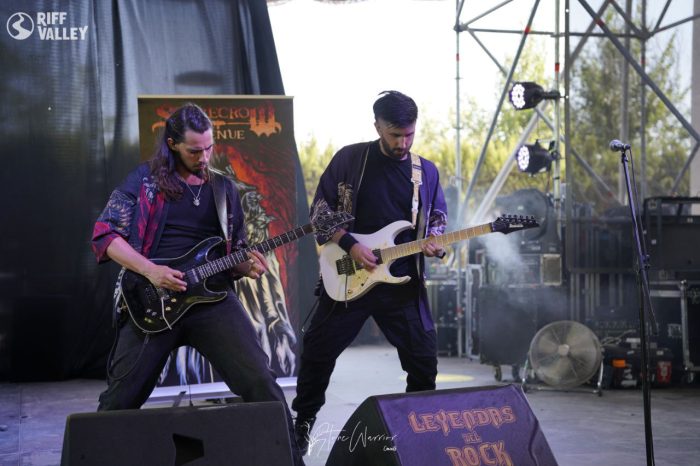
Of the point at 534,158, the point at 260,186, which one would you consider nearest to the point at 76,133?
the point at 260,186

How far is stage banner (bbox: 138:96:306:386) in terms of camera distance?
7.43 meters

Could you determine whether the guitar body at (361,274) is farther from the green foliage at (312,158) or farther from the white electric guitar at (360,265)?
the green foliage at (312,158)

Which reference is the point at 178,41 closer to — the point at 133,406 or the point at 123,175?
the point at 123,175

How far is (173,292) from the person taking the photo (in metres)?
4.12

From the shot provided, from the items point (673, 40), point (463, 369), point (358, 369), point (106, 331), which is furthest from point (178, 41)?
point (673, 40)

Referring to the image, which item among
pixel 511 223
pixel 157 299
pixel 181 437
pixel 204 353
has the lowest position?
pixel 181 437

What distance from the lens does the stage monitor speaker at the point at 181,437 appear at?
308cm

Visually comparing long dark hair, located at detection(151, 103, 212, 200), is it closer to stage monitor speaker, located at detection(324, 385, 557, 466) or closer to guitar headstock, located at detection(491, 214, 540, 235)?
stage monitor speaker, located at detection(324, 385, 557, 466)

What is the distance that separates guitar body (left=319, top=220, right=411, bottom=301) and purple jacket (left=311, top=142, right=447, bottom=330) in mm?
112

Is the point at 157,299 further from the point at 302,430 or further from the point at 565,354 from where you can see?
the point at 565,354

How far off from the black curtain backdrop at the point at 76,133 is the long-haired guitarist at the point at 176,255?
4.89 metres

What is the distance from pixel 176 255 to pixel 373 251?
1.16 m

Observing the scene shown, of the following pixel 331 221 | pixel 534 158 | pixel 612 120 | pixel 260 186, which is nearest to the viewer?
pixel 331 221

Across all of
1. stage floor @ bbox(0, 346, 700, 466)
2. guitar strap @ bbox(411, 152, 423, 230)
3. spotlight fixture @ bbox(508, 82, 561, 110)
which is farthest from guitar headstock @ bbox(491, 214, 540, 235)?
spotlight fixture @ bbox(508, 82, 561, 110)
